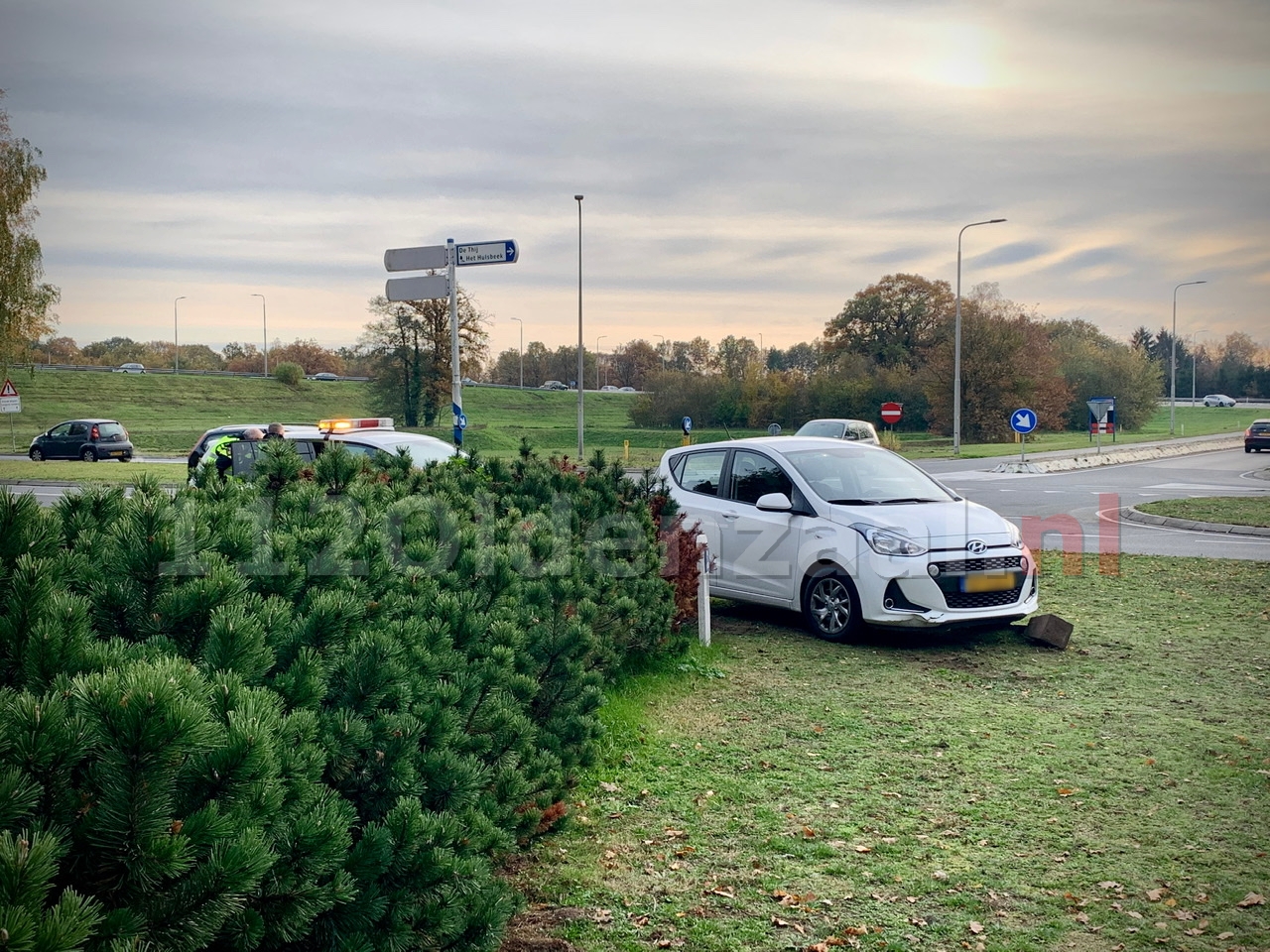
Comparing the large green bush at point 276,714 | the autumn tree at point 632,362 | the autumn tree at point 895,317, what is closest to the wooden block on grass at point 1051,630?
the large green bush at point 276,714

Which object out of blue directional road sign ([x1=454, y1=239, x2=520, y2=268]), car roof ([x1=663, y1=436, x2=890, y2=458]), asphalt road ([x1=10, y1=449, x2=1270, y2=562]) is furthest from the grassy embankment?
car roof ([x1=663, y1=436, x2=890, y2=458])

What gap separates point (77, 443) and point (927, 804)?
42740mm

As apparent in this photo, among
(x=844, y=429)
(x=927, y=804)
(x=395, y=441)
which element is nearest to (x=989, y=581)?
(x=927, y=804)

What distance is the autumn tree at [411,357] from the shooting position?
63.0 m

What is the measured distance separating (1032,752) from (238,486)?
4.36 metres

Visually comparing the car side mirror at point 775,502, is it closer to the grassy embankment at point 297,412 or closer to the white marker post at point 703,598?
the white marker post at point 703,598

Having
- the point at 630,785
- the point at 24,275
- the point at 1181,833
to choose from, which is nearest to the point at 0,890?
the point at 630,785

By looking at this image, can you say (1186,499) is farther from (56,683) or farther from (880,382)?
(880,382)

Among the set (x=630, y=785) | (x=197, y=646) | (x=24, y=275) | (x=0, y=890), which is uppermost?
(x=24, y=275)

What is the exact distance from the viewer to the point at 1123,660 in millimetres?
7902

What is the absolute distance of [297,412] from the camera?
275 feet

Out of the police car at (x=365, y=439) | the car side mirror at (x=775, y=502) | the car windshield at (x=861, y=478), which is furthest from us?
the police car at (x=365, y=439)

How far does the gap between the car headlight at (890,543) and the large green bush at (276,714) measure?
13.3 ft

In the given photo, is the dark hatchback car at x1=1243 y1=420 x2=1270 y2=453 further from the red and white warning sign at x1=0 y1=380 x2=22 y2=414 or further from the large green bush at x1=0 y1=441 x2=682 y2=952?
the red and white warning sign at x1=0 y1=380 x2=22 y2=414
